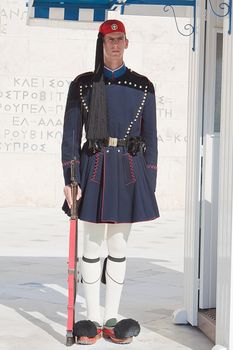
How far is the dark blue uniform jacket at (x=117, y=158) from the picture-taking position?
199 inches

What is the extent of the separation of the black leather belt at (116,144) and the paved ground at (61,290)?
3.72 ft

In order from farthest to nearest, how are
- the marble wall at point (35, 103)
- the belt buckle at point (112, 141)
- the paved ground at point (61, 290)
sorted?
the marble wall at point (35, 103), the paved ground at point (61, 290), the belt buckle at point (112, 141)

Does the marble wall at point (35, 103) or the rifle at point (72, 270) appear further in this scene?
the marble wall at point (35, 103)

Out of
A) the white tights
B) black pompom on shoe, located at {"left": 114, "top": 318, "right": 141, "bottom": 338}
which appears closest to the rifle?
the white tights

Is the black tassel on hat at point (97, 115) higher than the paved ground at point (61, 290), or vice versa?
the black tassel on hat at point (97, 115)

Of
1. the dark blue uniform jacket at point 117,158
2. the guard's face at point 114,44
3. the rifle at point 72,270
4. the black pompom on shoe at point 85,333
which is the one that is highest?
the guard's face at point 114,44

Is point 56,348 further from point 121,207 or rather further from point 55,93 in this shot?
point 55,93

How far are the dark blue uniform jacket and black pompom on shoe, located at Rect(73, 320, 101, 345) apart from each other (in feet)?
2.01

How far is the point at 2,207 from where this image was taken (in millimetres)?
15539

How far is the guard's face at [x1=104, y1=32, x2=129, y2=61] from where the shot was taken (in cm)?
506

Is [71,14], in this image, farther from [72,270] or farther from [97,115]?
[72,270]

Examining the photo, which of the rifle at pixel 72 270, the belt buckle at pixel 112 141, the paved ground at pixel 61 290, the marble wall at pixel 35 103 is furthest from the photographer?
the marble wall at pixel 35 103

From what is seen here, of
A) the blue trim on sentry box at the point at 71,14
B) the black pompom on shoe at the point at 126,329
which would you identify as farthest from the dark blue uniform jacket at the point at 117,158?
the blue trim on sentry box at the point at 71,14

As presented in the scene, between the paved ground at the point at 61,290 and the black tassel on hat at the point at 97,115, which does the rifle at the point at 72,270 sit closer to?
the paved ground at the point at 61,290
